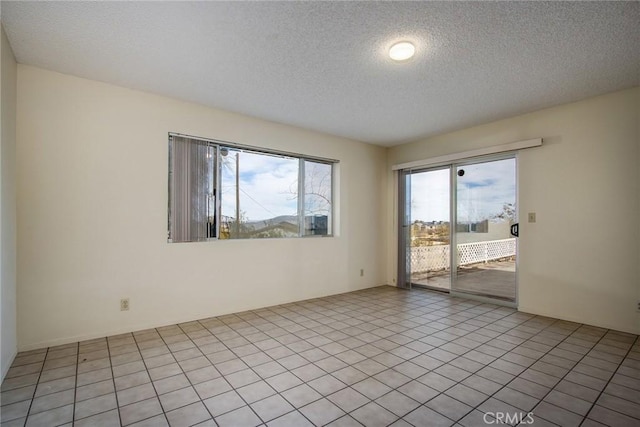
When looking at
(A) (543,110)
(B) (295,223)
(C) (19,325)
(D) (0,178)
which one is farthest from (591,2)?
(C) (19,325)

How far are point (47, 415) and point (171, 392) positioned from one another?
661 mm

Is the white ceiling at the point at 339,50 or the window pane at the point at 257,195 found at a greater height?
the white ceiling at the point at 339,50

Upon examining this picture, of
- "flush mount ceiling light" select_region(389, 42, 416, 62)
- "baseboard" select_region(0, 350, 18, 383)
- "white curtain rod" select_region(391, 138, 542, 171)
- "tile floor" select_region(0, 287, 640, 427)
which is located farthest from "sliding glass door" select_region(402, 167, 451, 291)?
"baseboard" select_region(0, 350, 18, 383)

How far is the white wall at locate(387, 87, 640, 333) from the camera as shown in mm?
3193

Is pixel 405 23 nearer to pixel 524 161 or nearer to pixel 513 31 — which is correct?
pixel 513 31

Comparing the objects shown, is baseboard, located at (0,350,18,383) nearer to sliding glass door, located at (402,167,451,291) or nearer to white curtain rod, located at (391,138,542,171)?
sliding glass door, located at (402,167,451,291)

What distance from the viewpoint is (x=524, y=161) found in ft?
12.9

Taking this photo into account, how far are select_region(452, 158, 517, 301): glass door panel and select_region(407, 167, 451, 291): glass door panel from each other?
0.61 ft

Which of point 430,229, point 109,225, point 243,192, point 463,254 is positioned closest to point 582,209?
point 463,254

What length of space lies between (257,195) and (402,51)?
2.50m

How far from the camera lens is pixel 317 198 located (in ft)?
16.0

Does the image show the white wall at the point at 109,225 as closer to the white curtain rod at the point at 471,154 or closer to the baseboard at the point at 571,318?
the white curtain rod at the point at 471,154

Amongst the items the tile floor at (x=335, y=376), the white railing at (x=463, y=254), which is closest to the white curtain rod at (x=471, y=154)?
the white railing at (x=463, y=254)

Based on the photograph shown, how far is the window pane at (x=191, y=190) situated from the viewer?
136 inches
